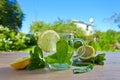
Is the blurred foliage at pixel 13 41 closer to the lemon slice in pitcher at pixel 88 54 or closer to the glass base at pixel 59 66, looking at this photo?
the lemon slice in pitcher at pixel 88 54

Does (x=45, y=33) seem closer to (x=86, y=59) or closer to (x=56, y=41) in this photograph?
Answer: (x=56, y=41)

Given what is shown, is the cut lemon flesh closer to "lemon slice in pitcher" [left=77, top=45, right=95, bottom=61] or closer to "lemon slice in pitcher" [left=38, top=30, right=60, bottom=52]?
"lemon slice in pitcher" [left=38, top=30, right=60, bottom=52]

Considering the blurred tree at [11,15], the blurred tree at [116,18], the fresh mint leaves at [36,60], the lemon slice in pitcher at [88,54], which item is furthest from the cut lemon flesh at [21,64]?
the blurred tree at [11,15]

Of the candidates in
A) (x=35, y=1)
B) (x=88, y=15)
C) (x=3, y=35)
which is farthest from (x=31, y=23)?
(x=3, y=35)

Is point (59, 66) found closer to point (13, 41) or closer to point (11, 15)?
point (13, 41)

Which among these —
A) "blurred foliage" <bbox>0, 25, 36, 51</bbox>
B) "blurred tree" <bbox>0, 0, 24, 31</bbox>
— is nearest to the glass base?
Result: "blurred foliage" <bbox>0, 25, 36, 51</bbox>
